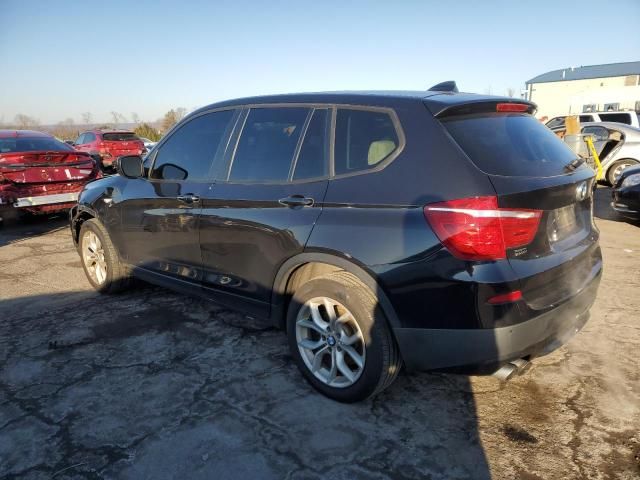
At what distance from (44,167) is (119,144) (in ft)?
35.1

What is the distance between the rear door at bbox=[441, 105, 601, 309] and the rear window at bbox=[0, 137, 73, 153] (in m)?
7.55

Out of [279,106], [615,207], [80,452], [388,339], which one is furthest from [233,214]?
[615,207]

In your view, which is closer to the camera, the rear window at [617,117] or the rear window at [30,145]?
the rear window at [30,145]

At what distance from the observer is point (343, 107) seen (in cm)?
276

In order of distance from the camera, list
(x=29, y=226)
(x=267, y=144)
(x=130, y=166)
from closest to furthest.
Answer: (x=267, y=144) < (x=130, y=166) < (x=29, y=226)

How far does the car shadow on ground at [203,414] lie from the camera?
2244 mm

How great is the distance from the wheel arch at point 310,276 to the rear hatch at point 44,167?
6123 millimetres

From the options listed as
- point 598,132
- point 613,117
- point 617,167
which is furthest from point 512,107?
point 613,117

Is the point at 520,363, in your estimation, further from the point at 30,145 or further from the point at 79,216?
the point at 30,145

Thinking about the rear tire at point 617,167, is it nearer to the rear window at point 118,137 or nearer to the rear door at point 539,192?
the rear door at point 539,192

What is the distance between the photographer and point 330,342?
273 cm

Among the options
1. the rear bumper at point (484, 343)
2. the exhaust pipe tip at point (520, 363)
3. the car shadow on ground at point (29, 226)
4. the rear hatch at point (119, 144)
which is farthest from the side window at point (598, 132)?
the rear hatch at point (119, 144)

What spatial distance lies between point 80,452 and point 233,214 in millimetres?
1569

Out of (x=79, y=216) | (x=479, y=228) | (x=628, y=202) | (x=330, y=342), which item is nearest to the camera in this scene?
(x=479, y=228)
